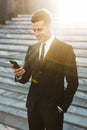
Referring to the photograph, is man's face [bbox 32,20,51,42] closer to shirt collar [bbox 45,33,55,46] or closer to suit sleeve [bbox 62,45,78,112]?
shirt collar [bbox 45,33,55,46]

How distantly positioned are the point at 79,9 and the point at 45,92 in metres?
9.86

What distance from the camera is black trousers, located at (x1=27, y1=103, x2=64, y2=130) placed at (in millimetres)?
3256

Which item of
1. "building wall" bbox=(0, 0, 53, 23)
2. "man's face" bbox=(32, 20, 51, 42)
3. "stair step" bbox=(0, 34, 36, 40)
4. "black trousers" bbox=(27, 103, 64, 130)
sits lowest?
"stair step" bbox=(0, 34, 36, 40)

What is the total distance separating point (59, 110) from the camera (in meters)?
3.27

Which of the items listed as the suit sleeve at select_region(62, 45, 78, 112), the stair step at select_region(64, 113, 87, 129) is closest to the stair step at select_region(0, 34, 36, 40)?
the stair step at select_region(64, 113, 87, 129)

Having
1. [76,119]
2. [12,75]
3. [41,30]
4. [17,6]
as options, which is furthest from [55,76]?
[17,6]

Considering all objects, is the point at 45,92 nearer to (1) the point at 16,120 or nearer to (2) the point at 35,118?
(2) the point at 35,118

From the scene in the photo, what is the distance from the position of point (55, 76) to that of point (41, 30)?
1.62ft

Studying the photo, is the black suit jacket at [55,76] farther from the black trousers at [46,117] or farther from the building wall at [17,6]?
the building wall at [17,6]

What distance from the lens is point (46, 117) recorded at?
10.7ft

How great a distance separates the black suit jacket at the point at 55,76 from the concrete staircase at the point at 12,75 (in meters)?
2.29

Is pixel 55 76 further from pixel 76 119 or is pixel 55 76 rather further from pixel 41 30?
pixel 76 119

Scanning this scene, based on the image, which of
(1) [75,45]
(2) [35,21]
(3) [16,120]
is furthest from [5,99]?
(2) [35,21]

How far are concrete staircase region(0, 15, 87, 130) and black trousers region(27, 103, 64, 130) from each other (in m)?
2.14
